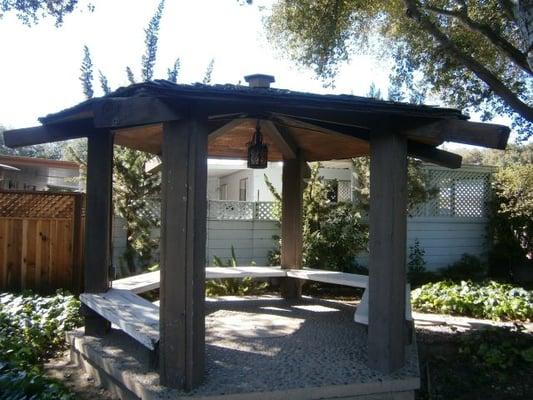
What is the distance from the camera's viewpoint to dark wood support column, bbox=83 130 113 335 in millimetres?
5078

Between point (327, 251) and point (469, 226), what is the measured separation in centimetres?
511

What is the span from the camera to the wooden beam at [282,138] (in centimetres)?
591

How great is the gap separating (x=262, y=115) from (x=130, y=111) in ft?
3.76

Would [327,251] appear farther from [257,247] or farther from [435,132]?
[435,132]

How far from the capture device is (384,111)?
3797 mm

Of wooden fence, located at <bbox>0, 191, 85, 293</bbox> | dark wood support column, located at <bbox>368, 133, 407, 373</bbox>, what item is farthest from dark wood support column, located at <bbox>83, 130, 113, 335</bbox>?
wooden fence, located at <bbox>0, 191, 85, 293</bbox>

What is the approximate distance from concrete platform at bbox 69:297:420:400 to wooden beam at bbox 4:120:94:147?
1998 mm

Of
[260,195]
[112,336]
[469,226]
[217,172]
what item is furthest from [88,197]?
[217,172]

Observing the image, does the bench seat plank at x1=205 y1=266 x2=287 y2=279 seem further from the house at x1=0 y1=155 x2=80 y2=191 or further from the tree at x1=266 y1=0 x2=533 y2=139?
the house at x1=0 y1=155 x2=80 y2=191

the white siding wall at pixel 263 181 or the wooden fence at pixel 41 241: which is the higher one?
the white siding wall at pixel 263 181

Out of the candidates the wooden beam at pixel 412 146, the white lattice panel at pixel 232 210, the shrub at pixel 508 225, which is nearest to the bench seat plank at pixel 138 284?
the wooden beam at pixel 412 146

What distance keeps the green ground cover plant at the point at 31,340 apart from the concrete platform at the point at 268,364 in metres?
0.43

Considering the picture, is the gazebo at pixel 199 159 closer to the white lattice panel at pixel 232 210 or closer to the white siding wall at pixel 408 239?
the white siding wall at pixel 408 239

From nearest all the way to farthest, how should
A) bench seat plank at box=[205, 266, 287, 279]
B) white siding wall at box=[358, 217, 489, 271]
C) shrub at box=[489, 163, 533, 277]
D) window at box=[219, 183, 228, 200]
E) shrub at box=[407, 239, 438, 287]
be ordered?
bench seat plank at box=[205, 266, 287, 279] < shrub at box=[407, 239, 438, 287] < shrub at box=[489, 163, 533, 277] < white siding wall at box=[358, 217, 489, 271] < window at box=[219, 183, 228, 200]
